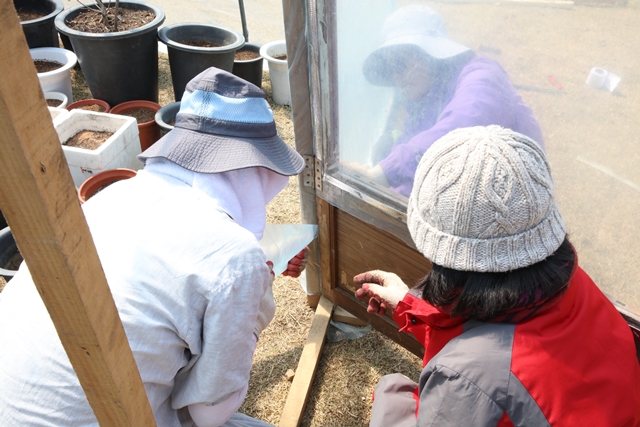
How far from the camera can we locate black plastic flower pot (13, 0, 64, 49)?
379cm

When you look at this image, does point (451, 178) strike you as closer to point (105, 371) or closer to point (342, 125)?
point (105, 371)

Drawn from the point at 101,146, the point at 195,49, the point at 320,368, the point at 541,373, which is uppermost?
the point at 541,373

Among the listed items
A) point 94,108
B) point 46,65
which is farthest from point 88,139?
point 46,65

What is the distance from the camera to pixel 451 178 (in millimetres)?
850

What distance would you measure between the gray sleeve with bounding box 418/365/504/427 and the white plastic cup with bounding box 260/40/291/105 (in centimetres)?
304

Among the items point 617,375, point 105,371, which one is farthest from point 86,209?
point 617,375

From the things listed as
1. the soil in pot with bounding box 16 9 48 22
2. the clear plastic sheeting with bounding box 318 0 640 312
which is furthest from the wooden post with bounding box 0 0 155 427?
the soil in pot with bounding box 16 9 48 22

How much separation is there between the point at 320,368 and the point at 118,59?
103 inches

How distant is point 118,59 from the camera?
349 cm

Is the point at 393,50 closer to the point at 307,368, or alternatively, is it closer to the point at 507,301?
the point at 507,301

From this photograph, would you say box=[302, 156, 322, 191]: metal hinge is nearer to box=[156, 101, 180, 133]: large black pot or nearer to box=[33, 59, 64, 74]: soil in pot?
box=[156, 101, 180, 133]: large black pot

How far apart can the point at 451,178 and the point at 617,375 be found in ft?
1.67

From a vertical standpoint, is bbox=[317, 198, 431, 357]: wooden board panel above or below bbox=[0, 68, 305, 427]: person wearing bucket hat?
below

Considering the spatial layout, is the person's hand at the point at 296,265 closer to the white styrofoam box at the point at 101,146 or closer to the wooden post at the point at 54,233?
the wooden post at the point at 54,233
